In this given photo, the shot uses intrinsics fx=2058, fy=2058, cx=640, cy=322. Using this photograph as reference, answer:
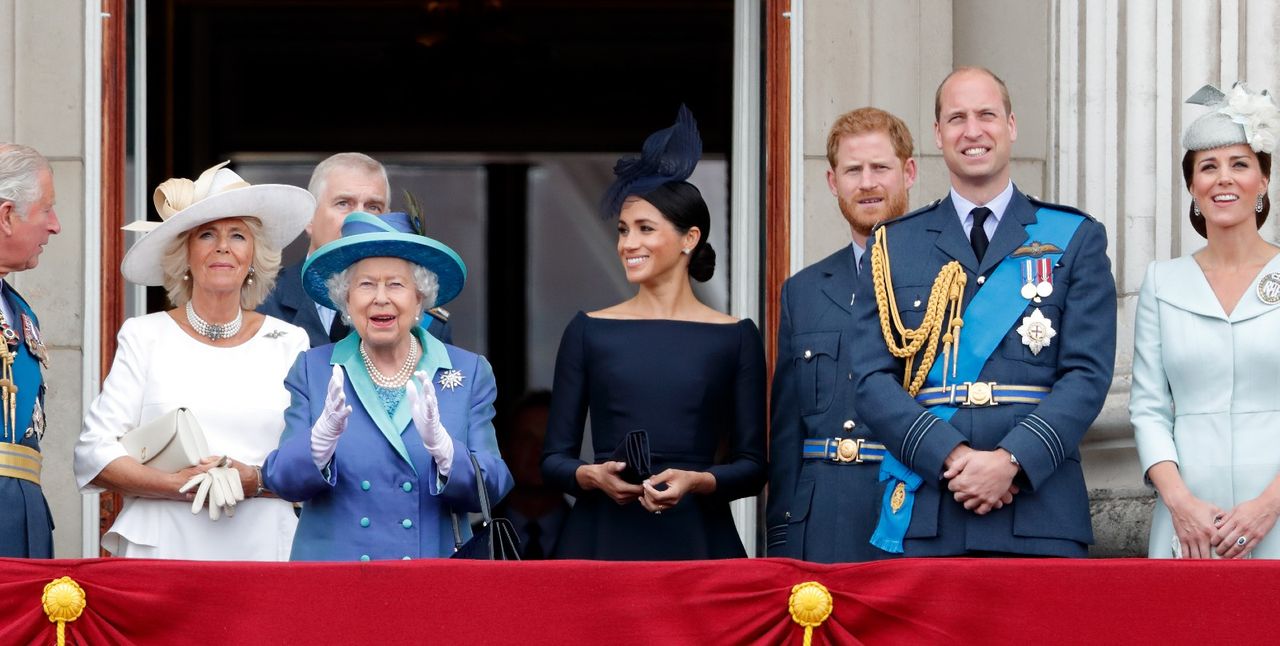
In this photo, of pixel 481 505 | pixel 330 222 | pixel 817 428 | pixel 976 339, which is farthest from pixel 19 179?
pixel 976 339

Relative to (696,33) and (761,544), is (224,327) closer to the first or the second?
(761,544)

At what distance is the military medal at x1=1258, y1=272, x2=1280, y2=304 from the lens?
455cm

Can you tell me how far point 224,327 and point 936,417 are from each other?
1.72m

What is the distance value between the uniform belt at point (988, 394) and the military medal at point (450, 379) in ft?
3.53

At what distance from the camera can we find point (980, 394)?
14.6 ft

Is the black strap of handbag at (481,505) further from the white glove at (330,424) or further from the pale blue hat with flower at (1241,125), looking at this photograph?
the pale blue hat with flower at (1241,125)

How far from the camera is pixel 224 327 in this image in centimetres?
491

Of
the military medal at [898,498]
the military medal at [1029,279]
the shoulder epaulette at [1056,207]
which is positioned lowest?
the military medal at [898,498]

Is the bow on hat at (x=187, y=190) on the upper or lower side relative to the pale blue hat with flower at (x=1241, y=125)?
lower

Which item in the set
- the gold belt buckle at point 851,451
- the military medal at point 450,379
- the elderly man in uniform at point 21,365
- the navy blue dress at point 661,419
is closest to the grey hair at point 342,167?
the navy blue dress at point 661,419

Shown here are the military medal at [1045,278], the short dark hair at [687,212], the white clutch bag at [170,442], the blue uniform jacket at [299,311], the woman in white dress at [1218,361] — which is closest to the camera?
the woman in white dress at [1218,361]

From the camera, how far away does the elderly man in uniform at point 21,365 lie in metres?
4.58

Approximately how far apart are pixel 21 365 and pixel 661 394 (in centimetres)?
152

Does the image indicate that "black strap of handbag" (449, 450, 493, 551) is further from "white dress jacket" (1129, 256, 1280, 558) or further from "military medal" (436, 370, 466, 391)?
"white dress jacket" (1129, 256, 1280, 558)
